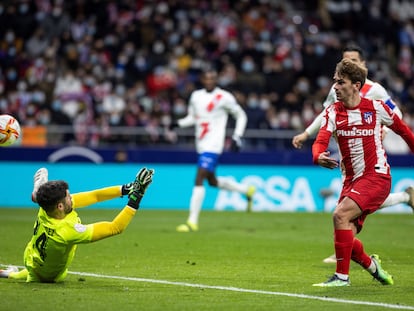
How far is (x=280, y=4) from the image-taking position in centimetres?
3111

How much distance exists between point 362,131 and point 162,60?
58.1 feet

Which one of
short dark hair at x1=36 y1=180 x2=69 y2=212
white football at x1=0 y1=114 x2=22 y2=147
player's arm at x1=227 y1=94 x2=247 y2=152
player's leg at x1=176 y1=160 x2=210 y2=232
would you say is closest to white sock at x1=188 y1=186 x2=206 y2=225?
player's leg at x1=176 y1=160 x2=210 y2=232

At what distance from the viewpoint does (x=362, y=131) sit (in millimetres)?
9391

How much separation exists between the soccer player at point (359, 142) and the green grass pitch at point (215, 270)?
2.06 ft

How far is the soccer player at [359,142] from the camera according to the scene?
927 cm

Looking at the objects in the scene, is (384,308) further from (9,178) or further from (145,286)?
(9,178)

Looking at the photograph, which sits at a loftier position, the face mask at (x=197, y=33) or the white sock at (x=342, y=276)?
the face mask at (x=197, y=33)

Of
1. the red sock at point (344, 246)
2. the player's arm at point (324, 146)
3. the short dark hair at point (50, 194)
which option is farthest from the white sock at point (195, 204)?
the short dark hair at point (50, 194)

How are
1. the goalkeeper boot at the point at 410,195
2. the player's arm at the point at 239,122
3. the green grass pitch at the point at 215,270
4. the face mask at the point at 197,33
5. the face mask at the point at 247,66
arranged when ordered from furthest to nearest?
the face mask at the point at 197,33, the face mask at the point at 247,66, the player's arm at the point at 239,122, the goalkeeper boot at the point at 410,195, the green grass pitch at the point at 215,270

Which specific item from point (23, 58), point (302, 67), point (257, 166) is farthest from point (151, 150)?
point (302, 67)

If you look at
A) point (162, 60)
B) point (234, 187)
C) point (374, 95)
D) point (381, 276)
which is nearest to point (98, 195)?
point (381, 276)

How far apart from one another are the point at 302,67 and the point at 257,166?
7178 mm

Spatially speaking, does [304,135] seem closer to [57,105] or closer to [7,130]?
[7,130]

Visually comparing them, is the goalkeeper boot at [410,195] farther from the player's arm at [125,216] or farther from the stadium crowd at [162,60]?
the stadium crowd at [162,60]
